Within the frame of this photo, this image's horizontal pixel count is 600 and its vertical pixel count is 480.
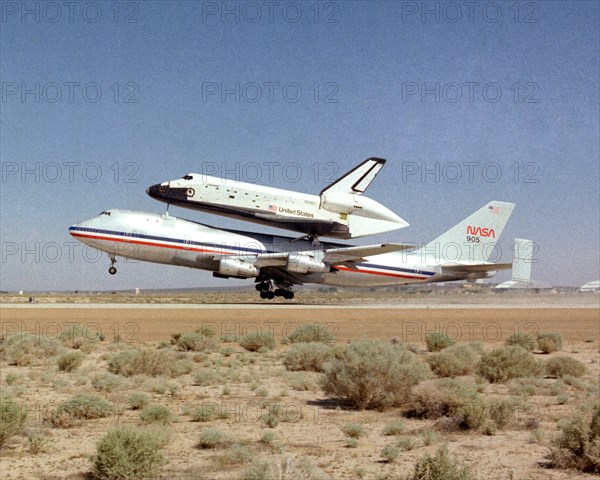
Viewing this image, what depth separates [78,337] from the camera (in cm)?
2728

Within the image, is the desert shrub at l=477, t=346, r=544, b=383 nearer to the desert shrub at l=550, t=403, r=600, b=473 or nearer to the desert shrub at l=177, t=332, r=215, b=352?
the desert shrub at l=550, t=403, r=600, b=473

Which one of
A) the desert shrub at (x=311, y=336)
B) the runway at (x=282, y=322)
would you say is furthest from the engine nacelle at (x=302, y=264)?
the desert shrub at (x=311, y=336)

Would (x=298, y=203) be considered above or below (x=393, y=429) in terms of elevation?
above

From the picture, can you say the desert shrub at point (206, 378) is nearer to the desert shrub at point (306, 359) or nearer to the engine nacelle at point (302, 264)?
the desert shrub at point (306, 359)

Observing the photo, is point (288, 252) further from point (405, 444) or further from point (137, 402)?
point (405, 444)

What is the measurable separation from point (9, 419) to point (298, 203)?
35651mm

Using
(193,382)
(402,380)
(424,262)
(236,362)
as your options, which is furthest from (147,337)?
(424,262)

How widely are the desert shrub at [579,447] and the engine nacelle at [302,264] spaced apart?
116 ft

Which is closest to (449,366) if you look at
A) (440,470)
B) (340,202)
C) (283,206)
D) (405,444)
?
(405,444)

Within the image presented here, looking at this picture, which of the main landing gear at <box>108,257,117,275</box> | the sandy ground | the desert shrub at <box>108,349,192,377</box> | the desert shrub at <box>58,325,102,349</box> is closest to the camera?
the sandy ground

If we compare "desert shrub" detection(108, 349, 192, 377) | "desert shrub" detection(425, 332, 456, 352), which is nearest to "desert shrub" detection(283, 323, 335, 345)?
"desert shrub" detection(425, 332, 456, 352)

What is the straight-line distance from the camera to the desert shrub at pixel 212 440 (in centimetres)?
1029

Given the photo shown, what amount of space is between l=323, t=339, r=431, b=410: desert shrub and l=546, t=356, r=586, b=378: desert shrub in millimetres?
5838

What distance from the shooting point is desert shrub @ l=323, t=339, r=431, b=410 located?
549 inches
